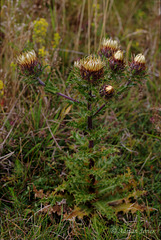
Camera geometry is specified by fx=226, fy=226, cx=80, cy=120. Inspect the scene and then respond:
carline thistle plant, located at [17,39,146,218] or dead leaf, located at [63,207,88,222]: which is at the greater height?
carline thistle plant, located at [17,39,146,218]

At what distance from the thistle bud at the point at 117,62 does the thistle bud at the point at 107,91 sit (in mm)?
175

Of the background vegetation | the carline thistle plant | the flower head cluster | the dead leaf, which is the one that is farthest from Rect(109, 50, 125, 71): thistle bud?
the flower head cluster

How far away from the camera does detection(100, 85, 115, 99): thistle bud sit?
5.56 ft

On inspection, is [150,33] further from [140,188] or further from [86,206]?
[86,206]

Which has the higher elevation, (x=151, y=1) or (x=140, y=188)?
(x=151, y=1)

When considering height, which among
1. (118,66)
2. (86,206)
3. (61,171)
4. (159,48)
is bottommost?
(86,206)

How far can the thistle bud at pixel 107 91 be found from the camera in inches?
66.7

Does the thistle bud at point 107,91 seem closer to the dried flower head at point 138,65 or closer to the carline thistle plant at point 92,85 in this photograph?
the carline thistle plant at point 92,85

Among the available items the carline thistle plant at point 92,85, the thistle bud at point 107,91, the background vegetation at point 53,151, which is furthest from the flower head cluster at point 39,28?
the thistle bud at point 107,91

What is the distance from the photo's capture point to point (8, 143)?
2.37 metres

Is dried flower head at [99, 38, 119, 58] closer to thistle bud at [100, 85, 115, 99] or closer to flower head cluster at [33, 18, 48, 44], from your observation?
thistle bud at [100, 85, 115, 99]

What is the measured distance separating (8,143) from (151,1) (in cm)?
409

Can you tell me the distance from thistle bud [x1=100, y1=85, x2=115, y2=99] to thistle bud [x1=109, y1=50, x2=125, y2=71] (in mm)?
175

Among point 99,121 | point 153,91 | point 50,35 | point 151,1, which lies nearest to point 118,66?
point 99,121
